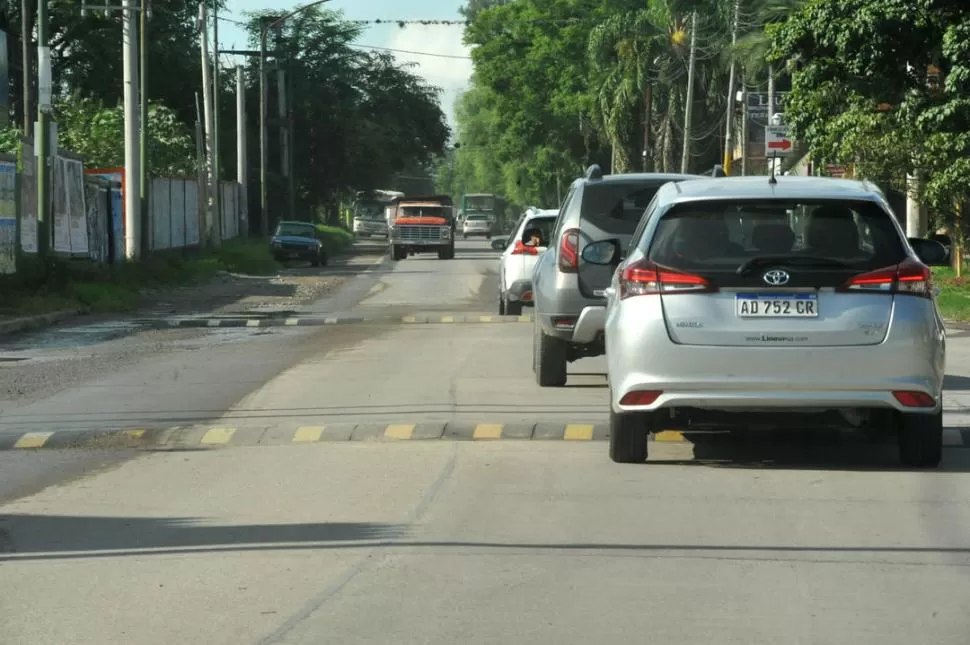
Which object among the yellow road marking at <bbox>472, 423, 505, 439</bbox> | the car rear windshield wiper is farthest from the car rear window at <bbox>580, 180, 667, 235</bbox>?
the car rear windshield wiper

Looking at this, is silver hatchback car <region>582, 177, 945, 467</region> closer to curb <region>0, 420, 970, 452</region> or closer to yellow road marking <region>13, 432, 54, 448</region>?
curb <region>0, 420, 970, 452</region>

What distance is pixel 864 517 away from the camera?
8422 millimetres

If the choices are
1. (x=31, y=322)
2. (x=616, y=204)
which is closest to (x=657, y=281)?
(x=616, y=204)

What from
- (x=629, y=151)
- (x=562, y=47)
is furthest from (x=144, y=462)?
(x=562, y=47)

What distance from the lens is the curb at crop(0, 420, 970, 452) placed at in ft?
37.0

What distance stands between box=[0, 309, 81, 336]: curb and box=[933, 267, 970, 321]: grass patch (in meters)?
11.7

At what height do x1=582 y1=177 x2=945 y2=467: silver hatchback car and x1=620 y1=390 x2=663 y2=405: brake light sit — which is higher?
x1=582 y1=177 x2=945 y2=467: silver hatchback car

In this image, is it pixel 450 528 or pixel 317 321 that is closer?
pixel 450 528

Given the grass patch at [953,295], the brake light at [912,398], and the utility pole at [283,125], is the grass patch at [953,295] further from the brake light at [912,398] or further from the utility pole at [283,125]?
the utility pole at [283,125]

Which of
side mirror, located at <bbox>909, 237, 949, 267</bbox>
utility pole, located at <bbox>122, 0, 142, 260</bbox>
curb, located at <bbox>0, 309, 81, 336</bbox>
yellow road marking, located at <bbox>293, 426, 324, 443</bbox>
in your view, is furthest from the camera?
utility pole, located at <bbox>122, 0, 142, 260</bbox>

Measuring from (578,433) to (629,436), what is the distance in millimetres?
1371

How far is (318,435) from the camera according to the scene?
11523 mm

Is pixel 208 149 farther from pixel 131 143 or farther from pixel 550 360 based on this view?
pixel 550 360

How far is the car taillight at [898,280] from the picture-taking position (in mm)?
9656
